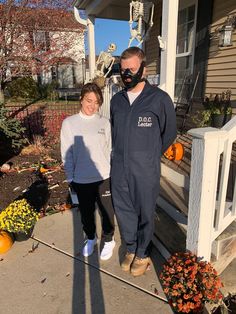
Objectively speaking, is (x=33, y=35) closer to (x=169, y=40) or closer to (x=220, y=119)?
(x=169, y=40)

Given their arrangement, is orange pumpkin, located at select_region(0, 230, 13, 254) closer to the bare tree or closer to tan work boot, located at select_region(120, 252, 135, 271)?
tan work boot, located at select_region(120, 252, 135, 271)

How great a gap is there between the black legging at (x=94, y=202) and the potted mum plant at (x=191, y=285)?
824 millimetres

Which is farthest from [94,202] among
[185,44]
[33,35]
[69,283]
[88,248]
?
[33,35]

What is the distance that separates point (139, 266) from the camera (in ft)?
7.80

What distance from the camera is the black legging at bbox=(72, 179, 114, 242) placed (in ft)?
8.07

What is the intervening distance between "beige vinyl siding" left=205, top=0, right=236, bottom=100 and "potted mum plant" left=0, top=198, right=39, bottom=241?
393cm

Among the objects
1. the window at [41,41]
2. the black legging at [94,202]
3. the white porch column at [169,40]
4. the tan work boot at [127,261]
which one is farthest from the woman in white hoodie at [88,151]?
the window at [41,41]

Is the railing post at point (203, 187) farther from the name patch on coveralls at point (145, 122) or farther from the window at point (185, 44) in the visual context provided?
the window at point (185, 44)

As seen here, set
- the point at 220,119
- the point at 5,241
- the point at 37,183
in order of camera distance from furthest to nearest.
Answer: the point at 37,183 → the point at 220,119 → the point at 5,241

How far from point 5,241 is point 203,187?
6.92ft

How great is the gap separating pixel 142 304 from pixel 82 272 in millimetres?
648

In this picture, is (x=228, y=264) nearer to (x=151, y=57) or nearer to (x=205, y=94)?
(x=205, y=94)

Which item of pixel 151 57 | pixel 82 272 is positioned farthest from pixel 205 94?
pixel 82 272

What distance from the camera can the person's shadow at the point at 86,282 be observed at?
209 cm
